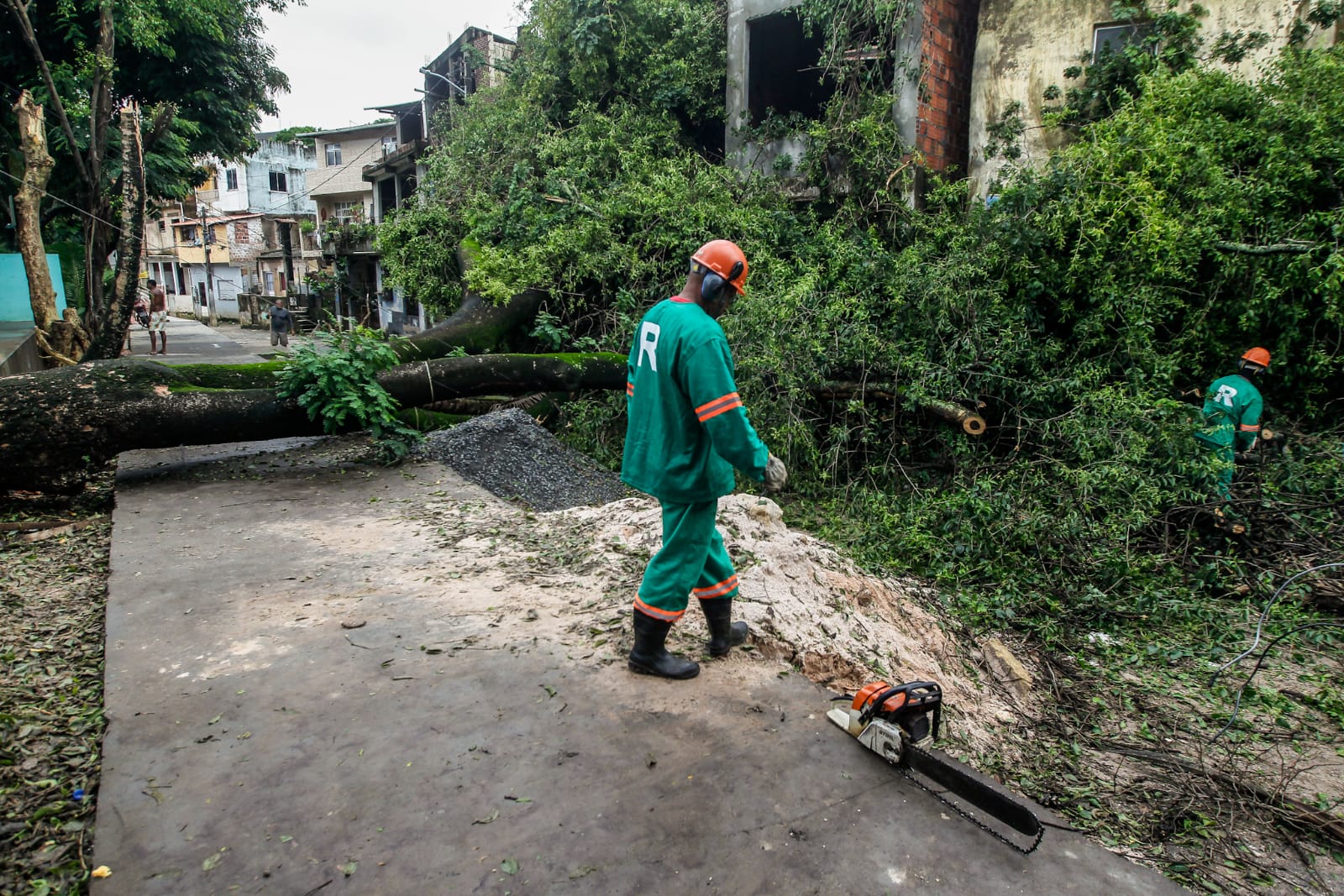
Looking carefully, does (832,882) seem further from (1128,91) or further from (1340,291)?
(1128,91)

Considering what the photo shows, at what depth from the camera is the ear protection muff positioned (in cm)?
297

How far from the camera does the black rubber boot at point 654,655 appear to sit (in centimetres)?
294

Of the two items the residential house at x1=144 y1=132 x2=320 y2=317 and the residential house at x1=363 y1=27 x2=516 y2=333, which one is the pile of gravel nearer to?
the residential house at x1=363 y1=27 x2=516 y2=333

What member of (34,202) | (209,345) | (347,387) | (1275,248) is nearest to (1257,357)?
(1275,248)

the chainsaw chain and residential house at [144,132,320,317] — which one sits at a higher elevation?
residential house at [144,132,320,317]

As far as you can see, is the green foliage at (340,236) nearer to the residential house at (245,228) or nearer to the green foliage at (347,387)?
the residential house at (245,228)

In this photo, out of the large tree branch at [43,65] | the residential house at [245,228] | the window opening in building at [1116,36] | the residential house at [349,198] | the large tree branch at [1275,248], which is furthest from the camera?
the residential house at [245,228]

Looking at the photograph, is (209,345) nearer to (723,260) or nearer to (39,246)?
(39,246)

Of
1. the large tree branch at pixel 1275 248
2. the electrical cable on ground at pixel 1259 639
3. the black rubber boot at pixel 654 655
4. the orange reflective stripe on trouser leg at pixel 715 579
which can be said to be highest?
the large tree branch at pixel 1275 248

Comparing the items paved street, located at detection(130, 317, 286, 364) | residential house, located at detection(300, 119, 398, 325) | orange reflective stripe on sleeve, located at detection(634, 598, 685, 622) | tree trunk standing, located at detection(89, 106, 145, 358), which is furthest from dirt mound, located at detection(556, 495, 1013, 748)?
residential house, located at detection(300, 119, 398, 325)

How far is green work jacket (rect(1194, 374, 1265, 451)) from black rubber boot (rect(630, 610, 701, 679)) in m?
4.86

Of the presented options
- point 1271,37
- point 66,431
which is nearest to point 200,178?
point 66,431

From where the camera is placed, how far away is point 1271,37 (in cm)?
725

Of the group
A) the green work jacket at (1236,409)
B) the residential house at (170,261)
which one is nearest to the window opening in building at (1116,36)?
the green work jacket at (1236,409)
